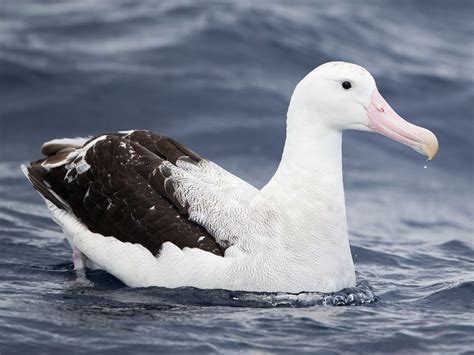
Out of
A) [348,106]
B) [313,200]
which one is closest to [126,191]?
[313,200]

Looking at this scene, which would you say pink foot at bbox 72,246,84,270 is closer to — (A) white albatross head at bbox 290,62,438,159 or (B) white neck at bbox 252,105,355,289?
(B) white neck at bbox 252,105,355,289

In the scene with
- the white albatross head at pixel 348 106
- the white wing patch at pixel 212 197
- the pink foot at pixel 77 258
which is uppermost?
the white albatross head at pixel 348 106

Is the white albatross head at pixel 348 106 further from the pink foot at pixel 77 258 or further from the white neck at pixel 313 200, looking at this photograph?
the pink foot at pixel 77 258

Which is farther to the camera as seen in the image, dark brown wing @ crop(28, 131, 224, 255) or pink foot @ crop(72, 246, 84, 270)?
pink foot @ crop(72, 246, 84, 270)

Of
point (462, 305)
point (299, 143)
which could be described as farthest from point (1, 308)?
point (462, 305)

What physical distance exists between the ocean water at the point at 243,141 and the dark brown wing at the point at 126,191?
41cm

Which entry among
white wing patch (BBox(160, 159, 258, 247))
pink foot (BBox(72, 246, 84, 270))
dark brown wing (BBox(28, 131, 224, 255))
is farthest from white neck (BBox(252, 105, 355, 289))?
pink foot (BBox(72, 246, 84, 270))

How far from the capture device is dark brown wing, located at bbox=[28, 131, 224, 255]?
823cm

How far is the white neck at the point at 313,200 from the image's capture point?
316 inches

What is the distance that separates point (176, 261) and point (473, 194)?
583 centimetres

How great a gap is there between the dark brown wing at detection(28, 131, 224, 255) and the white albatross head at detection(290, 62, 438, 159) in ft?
3.74

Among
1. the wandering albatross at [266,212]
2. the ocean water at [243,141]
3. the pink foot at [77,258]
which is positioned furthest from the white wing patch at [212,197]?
the pink foot at [77,258]

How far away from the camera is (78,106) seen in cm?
1412

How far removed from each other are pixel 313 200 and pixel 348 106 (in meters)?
0.71
